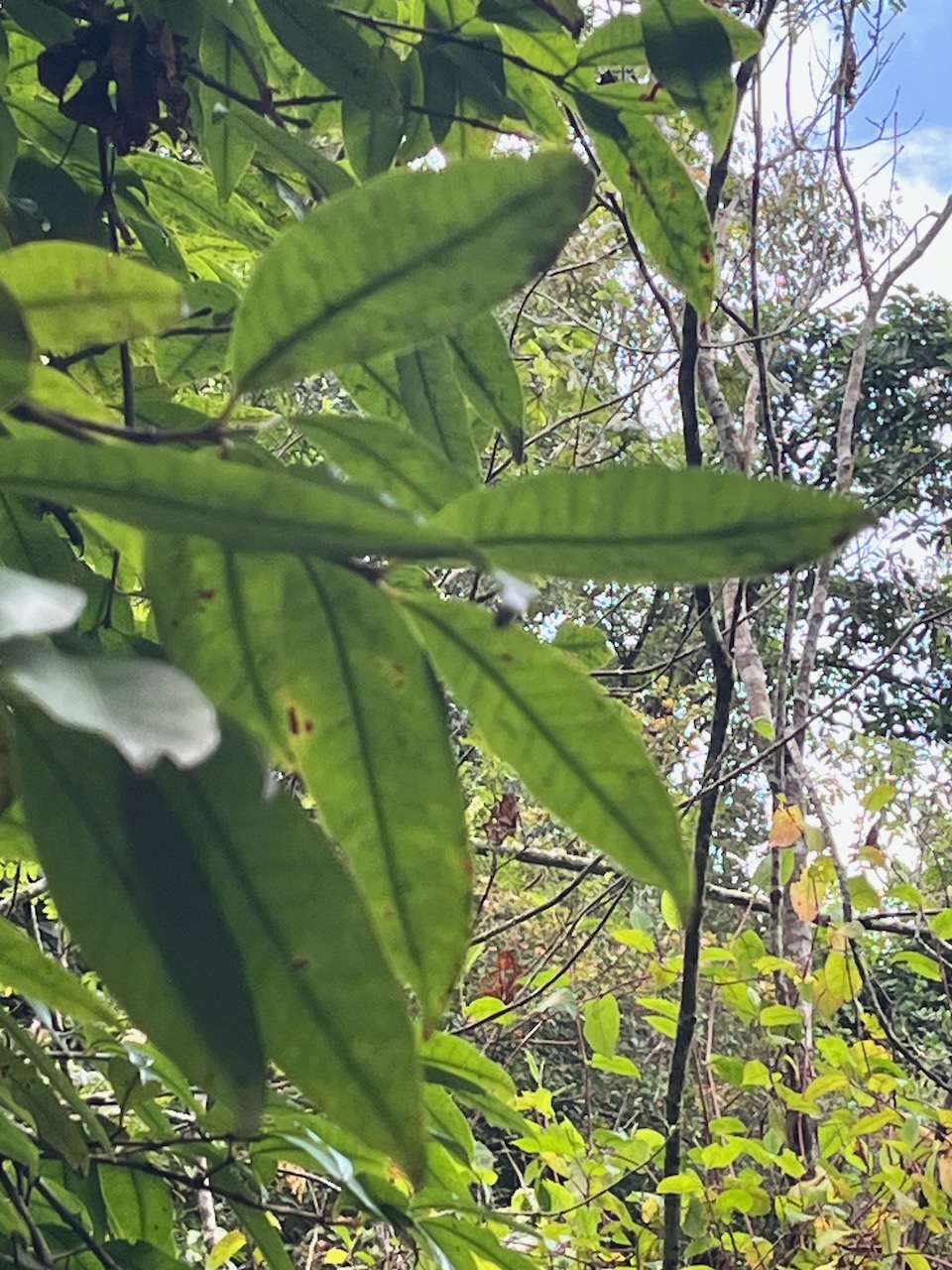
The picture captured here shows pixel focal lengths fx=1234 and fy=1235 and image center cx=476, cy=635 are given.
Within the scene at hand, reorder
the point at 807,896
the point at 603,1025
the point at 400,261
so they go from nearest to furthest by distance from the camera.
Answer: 1. the point at 400,261
2. the point at 603,1025
3. the point at 807,896

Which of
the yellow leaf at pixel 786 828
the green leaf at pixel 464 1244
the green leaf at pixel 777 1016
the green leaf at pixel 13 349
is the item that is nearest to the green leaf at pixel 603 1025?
the green leaf at pixel 777 1016

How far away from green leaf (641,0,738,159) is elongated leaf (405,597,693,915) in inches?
10.7

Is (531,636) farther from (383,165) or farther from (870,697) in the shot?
(870,697)

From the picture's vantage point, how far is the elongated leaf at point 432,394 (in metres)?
0.44

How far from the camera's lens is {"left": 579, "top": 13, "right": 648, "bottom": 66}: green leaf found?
0.45 metres

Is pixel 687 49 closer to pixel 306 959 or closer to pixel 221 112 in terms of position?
pixel 221 112

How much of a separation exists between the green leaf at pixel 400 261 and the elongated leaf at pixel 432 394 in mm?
183

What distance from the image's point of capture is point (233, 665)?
0.28m

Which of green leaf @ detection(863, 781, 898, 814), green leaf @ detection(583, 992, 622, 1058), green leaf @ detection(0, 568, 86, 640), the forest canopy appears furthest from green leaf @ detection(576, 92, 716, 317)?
green leaf @ detection(863, 781, 898, 814)

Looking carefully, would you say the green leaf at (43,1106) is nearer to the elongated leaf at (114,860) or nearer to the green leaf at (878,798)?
the elongated leaf at (114,860)

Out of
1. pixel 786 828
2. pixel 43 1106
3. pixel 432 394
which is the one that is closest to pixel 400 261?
pixel 432 394

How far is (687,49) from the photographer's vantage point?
44cm

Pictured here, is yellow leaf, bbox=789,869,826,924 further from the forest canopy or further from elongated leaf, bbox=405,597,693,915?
elongated leaf, bbox=405,597,693,915

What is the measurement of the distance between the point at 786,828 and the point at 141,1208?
92 centimetres
